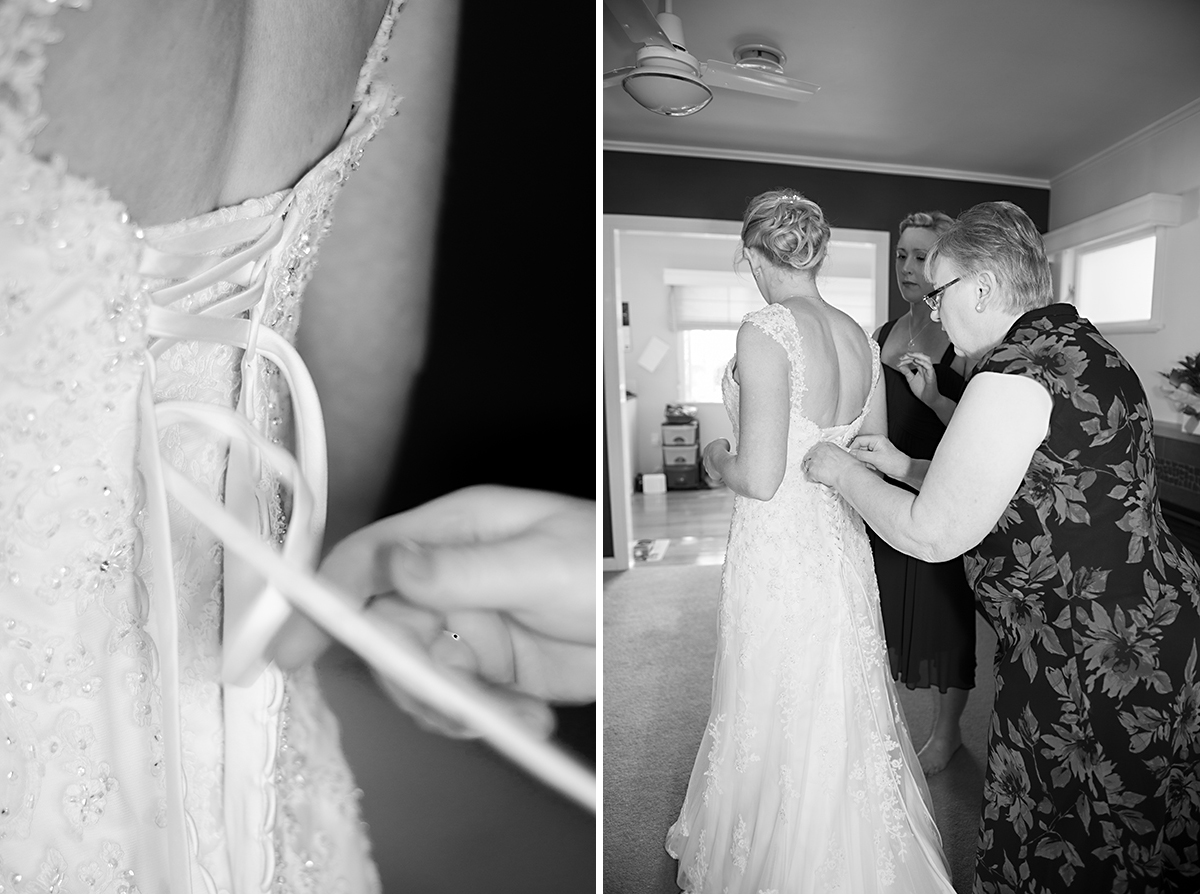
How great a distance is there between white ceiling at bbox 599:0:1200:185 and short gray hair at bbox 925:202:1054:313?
155 centimetres

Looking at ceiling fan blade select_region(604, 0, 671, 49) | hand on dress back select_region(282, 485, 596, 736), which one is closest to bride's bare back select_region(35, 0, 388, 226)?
hand on dress back select_region(282, 485, 596, 736)

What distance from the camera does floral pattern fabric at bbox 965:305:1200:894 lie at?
992mm

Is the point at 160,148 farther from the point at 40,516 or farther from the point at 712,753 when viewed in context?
the point at 712,753

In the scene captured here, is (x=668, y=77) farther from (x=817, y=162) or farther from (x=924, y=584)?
(x=817, y=162)

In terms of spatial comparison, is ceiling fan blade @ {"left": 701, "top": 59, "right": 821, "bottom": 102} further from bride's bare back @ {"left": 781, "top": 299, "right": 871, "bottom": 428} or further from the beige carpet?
the beige carpet

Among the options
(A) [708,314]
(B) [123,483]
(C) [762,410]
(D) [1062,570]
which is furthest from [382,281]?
(A) [708,314]

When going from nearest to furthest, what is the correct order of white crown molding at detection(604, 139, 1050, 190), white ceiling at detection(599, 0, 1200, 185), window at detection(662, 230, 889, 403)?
white ceiling at detection(599, 0, 1200, 185) < white crown molding at detection(604, 139, 1050, 190) < window at detection(662, 230, 889, 403)

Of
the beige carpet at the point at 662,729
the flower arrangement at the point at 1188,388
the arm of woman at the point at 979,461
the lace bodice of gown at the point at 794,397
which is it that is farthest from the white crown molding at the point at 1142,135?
the arm of woman at the point at 979,461

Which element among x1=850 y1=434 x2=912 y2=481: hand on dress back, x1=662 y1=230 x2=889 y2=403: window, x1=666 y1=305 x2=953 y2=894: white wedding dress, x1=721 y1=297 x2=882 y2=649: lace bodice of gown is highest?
x1=662 y1=230 x2=889 y2=403: window

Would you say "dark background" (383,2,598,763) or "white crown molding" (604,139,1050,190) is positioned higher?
"white crown molding" (604,139,1050,190)

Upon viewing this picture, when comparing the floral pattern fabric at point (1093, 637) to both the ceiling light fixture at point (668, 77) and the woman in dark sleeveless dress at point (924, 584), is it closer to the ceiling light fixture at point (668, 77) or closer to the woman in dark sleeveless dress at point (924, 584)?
the woman in dark sleeveless dress at point (924, 584)

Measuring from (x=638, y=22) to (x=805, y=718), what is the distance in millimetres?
2071

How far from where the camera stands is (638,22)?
2051 mm

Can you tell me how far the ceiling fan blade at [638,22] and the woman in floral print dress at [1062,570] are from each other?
53.5 inches
